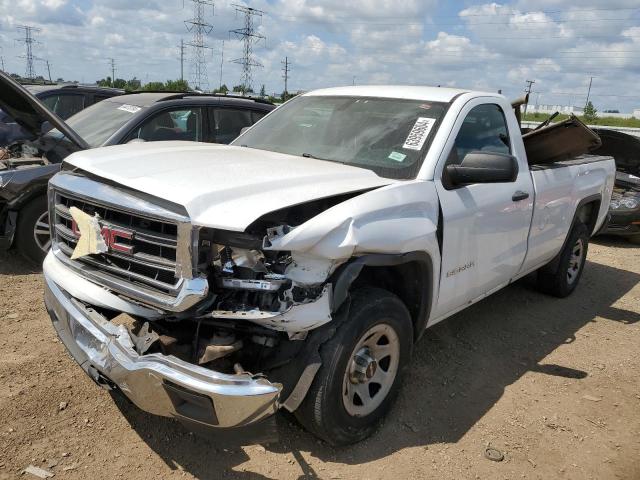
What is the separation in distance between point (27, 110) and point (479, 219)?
13.6 ft

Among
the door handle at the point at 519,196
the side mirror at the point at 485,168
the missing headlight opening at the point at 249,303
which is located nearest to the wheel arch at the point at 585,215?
the door handle at the point at 519,196

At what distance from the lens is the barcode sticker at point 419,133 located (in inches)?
143

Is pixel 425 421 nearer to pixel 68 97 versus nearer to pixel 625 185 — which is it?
pixel 625 185

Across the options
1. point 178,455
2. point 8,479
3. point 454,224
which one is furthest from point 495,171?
point 8,479

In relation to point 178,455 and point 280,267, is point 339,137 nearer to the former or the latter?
point 280,267

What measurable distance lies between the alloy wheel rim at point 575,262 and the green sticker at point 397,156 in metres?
3.28

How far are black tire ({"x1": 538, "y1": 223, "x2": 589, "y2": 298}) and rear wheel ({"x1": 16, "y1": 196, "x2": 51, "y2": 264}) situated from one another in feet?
16.7

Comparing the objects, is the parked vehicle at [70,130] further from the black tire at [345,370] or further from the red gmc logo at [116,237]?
the black tire at [345,370]

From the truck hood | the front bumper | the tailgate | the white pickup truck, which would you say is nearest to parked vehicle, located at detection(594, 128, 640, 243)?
the tailgate

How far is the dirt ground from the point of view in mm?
3002

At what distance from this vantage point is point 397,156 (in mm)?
3621

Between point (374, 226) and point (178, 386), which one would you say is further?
point (374, 226)

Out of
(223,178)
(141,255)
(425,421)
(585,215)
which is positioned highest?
(223,178)

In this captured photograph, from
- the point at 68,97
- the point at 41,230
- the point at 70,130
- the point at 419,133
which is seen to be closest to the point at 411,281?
the point at 419,133
